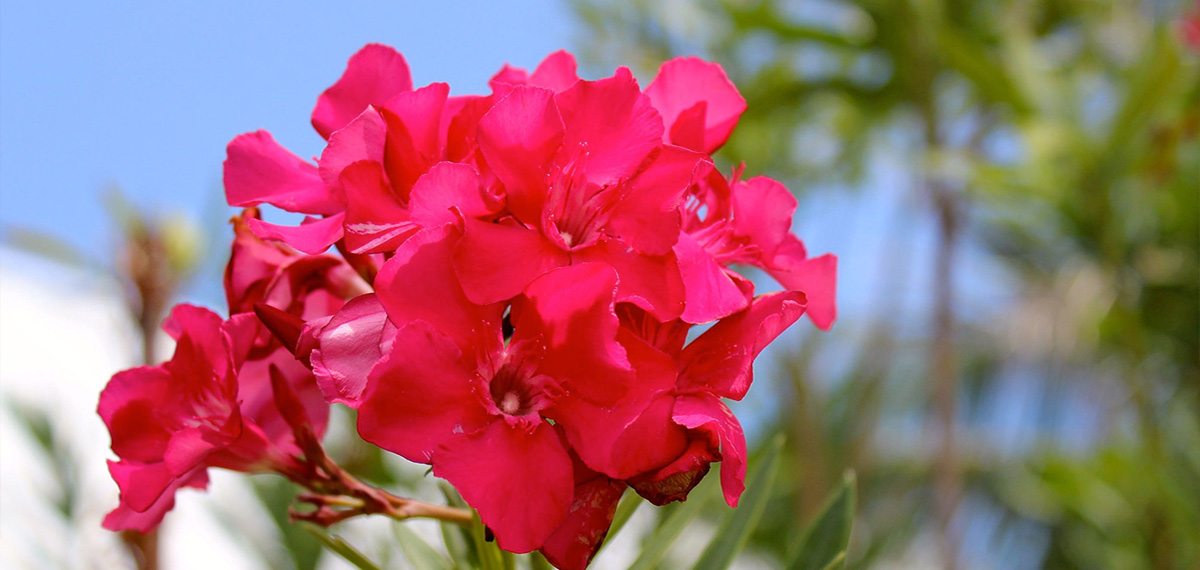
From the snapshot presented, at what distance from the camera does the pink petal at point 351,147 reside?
22.3 inches

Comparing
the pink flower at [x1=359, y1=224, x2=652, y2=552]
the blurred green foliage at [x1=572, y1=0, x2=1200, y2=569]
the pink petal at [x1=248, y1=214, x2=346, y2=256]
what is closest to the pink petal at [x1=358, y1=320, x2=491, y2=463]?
the pink flower at [x1=359, y1=224, x2=652, y2=552]

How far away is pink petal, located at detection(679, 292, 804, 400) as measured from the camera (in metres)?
0.56

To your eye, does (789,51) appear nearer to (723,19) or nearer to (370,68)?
(723,19)

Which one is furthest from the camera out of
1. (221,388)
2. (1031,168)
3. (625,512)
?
(1031,168)

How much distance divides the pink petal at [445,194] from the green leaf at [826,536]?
0.40m

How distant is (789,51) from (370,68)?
126 inches

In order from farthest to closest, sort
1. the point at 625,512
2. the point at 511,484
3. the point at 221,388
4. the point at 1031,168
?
the point at 1031,168
the point at 625,512
the point at 221,388
the point at 511,484

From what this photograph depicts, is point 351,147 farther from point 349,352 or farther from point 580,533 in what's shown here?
point 580,533

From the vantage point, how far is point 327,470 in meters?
0.63

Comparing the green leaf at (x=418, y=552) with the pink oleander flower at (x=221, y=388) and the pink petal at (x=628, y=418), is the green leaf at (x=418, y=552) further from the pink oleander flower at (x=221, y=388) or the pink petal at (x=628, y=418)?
the pink petal at (x=628, y=418)

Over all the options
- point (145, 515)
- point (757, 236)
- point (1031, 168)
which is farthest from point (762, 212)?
point (1031, 168)

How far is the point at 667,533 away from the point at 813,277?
0.23 meters

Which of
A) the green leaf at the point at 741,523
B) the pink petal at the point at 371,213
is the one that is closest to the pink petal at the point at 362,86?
the pink petal at the point at 371,213

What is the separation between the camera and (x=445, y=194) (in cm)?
53
